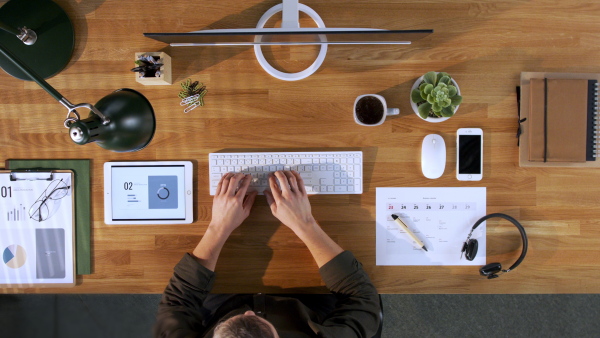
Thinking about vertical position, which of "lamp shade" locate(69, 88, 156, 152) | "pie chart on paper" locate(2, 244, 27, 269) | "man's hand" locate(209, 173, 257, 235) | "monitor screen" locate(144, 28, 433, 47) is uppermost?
"monitor screen" locate(144, 28, 433, 47)

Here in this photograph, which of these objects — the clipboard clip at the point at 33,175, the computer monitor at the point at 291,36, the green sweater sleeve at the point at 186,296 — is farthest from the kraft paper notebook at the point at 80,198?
the computer monitor at the point at 291,36

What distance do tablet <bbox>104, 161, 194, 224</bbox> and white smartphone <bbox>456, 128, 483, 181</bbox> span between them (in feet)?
2.83

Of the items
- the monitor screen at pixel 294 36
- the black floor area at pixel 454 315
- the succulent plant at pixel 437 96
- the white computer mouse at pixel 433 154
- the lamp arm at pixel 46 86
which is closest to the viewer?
the lamp arm at pixel 46 86

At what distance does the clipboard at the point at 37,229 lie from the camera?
116 cm

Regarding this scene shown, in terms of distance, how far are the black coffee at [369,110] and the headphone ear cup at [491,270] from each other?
0.57 meters

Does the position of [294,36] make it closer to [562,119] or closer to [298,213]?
[298,213]

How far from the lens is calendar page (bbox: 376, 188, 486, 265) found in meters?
1.16

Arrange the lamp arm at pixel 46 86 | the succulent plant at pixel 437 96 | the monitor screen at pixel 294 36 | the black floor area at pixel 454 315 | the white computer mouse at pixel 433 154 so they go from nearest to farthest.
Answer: the lamp arm at pixel 46 86
the monitor screen at pixel 294 36
the succulent plant at pixel 437 96
the white computer mouse at pixel 433 154
the black floor area at pixel 454 315

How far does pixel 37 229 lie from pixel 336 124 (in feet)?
3.33

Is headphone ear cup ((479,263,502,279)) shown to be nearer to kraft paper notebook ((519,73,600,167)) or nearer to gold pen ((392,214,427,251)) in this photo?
gold pen ((392,214,427,251))

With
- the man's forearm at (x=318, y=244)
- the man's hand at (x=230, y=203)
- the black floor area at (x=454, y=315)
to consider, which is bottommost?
the black floor area at (x=454, y=315)

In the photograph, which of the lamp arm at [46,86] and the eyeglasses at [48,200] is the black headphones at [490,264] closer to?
the lamp arm at [46,86]

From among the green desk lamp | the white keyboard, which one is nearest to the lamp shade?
the green desk lamp

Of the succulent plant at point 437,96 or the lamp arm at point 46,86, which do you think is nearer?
the lamp arm at point 46,86
